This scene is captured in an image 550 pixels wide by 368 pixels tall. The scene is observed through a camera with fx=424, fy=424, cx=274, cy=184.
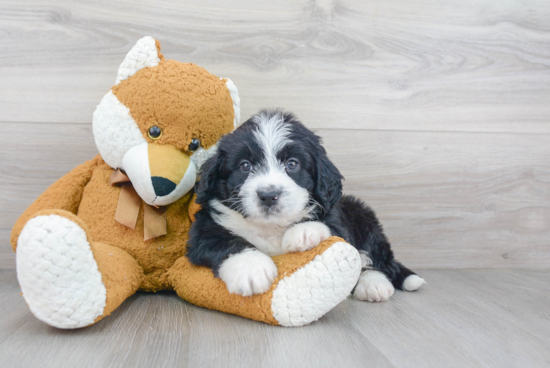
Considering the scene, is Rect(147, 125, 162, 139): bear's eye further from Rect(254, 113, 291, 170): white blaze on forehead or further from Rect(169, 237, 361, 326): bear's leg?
Rect(169, 237, 361, 326): bear's leg

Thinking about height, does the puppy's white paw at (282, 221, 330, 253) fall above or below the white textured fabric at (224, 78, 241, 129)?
below

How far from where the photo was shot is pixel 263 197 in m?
1.53

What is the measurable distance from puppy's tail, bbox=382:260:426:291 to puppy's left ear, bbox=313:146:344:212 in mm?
629

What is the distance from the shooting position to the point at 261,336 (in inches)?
55.1

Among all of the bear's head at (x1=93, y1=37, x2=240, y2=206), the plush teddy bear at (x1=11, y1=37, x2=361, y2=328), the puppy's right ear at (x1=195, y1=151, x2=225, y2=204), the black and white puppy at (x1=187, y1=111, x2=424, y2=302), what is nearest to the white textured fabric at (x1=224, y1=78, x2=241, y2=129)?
the plush teddy bear at (x1=11, y1=37, x2=361, y2=328)

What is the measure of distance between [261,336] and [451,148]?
1825mm

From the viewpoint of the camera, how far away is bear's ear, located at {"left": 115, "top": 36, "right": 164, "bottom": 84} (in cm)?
182

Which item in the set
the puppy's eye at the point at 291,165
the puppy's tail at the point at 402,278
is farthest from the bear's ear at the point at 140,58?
the puppy's tail at the point at 402,278

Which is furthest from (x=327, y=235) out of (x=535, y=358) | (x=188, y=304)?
(x=535, y=358)

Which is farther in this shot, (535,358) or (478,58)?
(478,58)

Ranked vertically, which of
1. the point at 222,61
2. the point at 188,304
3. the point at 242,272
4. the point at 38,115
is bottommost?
the point at 188,304

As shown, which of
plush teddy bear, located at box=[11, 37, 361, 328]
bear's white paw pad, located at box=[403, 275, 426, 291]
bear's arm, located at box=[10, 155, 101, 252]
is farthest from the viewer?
bear's white paw pad, located at box=[403, 275, 426, 291]

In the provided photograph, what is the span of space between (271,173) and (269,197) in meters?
0.14

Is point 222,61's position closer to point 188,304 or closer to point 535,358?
point 188,304
